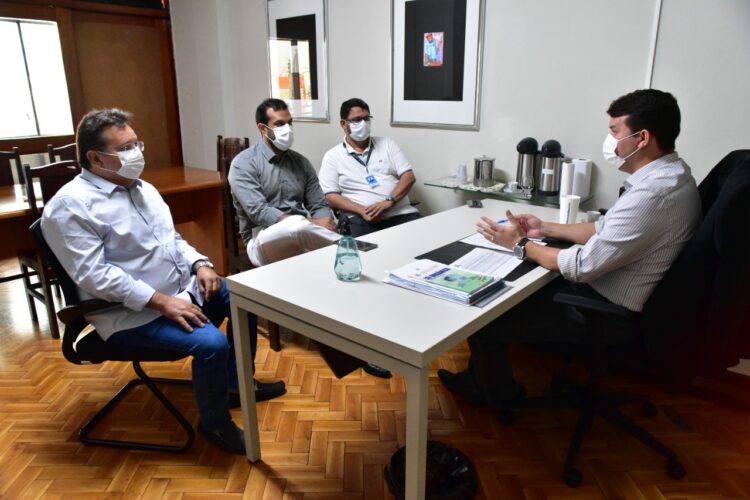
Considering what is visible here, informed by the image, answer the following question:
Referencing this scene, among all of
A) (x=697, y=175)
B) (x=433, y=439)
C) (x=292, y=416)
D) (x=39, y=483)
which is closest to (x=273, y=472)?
(x=292, y=416)

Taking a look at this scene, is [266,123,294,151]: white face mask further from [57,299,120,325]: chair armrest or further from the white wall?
[57,299,120,325]: chair armrest

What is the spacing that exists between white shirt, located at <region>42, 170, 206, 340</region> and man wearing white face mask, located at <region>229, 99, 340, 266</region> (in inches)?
23.7

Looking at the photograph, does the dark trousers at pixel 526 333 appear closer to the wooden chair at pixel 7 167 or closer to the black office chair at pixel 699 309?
the black office chair at pixel 699 309

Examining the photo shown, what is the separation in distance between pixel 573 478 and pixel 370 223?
1.80 metres

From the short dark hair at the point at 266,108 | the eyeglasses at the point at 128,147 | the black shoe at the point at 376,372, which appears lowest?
the black shoe at the point at 376,372

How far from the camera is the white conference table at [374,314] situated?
1265 mm

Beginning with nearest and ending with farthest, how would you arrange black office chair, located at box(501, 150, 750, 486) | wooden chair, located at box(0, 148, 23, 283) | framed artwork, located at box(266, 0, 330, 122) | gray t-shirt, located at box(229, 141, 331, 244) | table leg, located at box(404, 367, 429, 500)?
table leg, located at box(404, 367, 429, 500), black office chair, located at box(501, 150, 750, 486), gray t-shirt, located at box(229, 141, 331, 244), wooden chair, located at box(0, 148, 23, 283), framed artwork, located at box(266, 0, 330, 122)

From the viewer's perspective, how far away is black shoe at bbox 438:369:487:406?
7.39ft

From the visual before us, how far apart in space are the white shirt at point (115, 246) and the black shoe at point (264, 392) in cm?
49

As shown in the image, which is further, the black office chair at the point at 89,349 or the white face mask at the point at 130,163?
the white face mask at the point at 130,163

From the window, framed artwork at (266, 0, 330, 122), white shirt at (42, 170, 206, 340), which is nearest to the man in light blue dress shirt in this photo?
white shirt at (42, 170, 206, 340)

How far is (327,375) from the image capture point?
249 cm

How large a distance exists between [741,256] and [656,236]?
23cm

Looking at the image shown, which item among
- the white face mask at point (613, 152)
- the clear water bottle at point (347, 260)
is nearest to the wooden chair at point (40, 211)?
the clear water bottle at point (347, 260)
